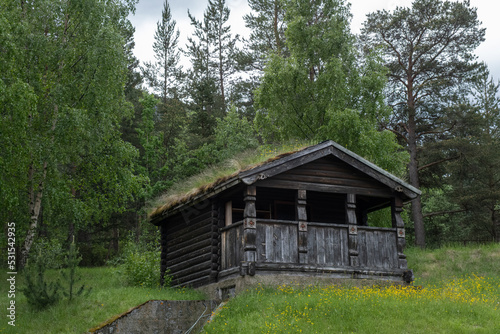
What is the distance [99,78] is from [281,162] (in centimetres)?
947

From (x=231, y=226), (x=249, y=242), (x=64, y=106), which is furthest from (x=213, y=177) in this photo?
(x=64, y=106)

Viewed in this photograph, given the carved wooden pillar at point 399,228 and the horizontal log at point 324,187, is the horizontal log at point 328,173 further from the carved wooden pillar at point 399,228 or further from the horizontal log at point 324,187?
the carved wooden pillar at point 399,228

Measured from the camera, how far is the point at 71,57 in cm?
2184

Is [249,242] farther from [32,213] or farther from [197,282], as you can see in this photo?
[32,213]

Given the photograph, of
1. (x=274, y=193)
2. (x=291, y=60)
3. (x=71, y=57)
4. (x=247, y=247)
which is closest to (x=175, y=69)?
(x=291, y=60)

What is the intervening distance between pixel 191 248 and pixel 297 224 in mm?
4312

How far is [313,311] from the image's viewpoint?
13.2 metres

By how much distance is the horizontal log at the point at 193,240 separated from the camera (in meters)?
17.3

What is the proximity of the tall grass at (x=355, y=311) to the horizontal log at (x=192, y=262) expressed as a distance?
2.50m

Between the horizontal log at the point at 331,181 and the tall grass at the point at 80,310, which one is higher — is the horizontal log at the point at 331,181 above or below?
above

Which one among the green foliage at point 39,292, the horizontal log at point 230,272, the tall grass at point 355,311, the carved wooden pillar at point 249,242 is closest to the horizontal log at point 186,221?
the horizontal log at point 230,272

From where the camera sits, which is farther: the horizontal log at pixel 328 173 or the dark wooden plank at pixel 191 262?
the dark wooden plank at pixel 191 262

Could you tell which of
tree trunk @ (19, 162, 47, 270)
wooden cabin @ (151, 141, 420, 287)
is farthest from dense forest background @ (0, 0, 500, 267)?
wooden cabin @ (151, 141, 420, 287)

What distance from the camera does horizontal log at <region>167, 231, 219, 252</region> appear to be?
1731 cm
